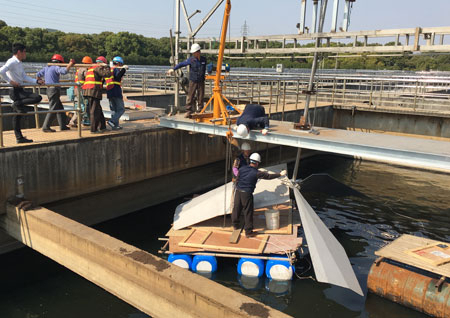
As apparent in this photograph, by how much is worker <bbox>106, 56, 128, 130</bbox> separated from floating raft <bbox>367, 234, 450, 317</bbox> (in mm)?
7850

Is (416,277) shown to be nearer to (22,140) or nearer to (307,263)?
(307,263)

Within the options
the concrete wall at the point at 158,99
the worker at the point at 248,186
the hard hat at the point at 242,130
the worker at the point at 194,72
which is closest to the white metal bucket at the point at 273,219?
the worker at the point at 248,186

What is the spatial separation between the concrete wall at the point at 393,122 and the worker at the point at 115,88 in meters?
12.8

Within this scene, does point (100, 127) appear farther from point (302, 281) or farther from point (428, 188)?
point (428, 188)

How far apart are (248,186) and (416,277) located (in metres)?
3.67

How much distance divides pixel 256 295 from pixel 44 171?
568 centimetres

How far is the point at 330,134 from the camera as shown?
909 centimetres

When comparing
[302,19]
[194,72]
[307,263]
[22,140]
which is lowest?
[307,263]

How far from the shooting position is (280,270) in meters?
7.69

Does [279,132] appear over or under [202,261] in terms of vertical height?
over

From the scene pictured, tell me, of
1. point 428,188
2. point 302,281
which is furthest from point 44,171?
point 428,188

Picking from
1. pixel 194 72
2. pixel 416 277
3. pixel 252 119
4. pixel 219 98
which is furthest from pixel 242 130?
pixel 416 277

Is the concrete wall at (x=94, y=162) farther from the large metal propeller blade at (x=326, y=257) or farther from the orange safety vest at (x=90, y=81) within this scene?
the large metal propeller blade at (x=326, y=257)

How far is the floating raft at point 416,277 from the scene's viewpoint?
21.1 feet
